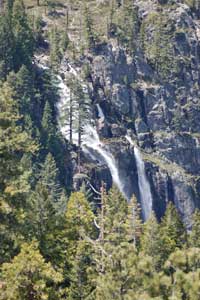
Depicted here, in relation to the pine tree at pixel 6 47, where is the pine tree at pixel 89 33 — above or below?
above

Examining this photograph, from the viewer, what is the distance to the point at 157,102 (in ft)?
388

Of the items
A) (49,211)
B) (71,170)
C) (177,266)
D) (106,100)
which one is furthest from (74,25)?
(177,266)

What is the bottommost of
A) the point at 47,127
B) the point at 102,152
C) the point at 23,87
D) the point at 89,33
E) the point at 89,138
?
the point at 102,152

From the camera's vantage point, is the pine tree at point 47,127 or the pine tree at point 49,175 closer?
the pine tree at point 49,175

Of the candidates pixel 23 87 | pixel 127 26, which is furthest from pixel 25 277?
pixel 127 26

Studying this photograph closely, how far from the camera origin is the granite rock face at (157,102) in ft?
349

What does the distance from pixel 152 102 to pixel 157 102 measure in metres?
1.33

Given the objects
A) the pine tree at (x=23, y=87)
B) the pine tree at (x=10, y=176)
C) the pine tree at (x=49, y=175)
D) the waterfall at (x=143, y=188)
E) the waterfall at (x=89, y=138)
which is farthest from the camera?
the waterfall at (x=143, y=188)

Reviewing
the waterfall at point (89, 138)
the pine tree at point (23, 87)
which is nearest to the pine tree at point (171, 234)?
the pine tree at point (23, 87)

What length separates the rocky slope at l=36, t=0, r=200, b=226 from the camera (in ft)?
341

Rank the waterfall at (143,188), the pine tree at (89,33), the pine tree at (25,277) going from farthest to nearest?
the pine tree at (89,33) → the waterfall at (143,188) → the pine tree at (25,277)

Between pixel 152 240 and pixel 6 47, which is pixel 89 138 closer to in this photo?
pixel 6 47

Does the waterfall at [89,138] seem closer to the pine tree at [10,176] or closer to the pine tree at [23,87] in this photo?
the pine tree at [23,87]

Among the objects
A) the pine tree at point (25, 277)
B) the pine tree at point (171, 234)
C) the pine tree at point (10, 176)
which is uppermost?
the pine tree at point (10, 176)
